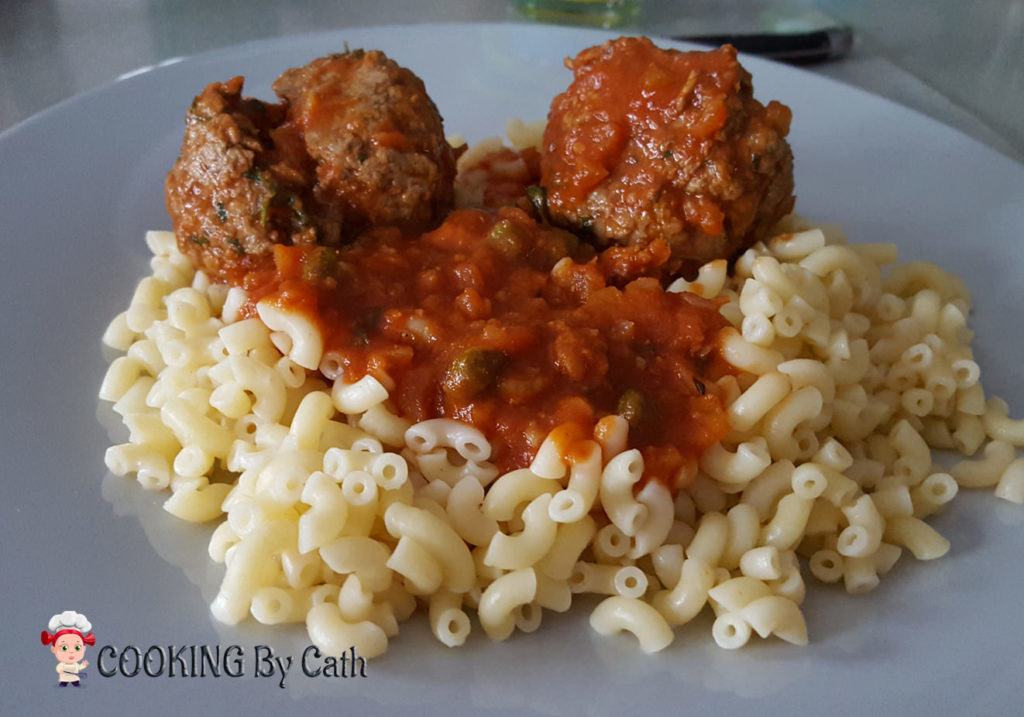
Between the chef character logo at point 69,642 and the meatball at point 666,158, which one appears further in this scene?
the meatball at point 666,158

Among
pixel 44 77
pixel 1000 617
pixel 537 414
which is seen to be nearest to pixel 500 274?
pixel 537 414

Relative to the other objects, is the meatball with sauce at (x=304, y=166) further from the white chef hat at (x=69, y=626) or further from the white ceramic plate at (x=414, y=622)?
the white chef hat at (x=69, y=626)

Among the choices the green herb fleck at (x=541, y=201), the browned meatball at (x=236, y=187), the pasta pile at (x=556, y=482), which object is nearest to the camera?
the pasta pile at (x=556, y=482)

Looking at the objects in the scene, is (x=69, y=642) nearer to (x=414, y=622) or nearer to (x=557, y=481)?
(x=414, y=622)

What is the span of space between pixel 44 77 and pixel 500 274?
13.4 ft

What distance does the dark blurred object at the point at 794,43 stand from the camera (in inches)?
194

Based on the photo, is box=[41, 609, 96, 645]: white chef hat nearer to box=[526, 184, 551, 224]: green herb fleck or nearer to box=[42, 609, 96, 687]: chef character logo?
box=[42, 609, 96, 687]: chef character logo

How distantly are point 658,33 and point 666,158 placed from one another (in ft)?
12.6

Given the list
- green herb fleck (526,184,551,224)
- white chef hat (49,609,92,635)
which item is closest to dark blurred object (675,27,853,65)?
green herb fleck (526,184,551,224)

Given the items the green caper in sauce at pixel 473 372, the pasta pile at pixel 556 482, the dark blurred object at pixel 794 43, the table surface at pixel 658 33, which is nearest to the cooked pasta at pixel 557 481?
the pasta pile at pixel 556 482

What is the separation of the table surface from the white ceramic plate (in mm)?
1559

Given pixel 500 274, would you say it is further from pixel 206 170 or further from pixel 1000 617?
pixel 1000 617

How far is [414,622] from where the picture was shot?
2445mm

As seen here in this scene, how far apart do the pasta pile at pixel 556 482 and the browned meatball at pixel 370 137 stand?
1.62 feet
